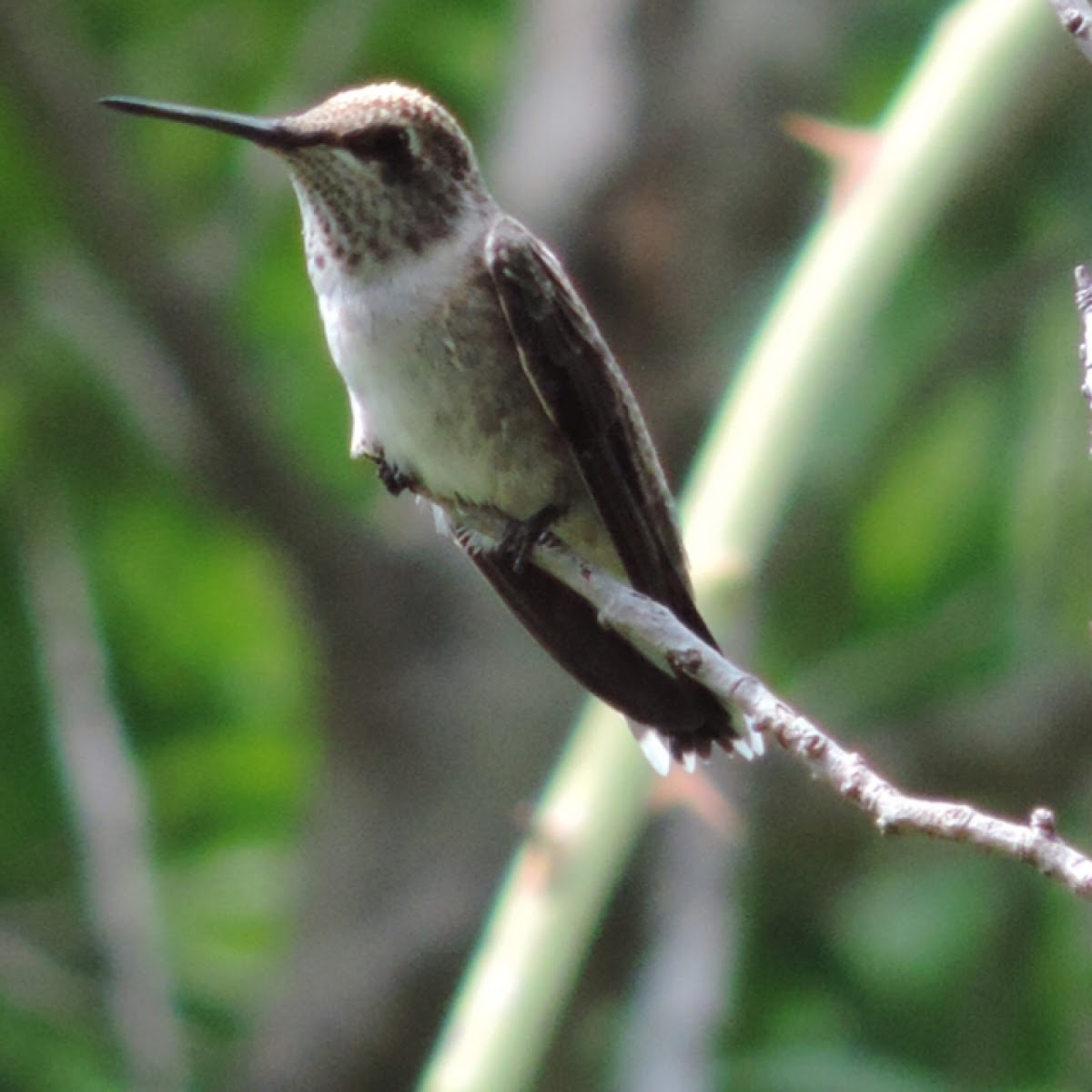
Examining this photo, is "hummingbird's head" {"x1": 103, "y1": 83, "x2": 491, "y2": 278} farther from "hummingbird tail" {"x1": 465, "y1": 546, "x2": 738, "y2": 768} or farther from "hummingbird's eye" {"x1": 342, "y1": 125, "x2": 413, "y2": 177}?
"hummingbird tail" {"x1": 465, "y1": 546, "x2": 738, "y2": 768}

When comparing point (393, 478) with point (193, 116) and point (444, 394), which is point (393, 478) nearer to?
point (444, 394)

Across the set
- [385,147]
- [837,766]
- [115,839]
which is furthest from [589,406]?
[115,839]

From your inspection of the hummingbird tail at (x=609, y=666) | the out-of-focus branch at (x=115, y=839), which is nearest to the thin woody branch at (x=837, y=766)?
the hummingbird tail at (x=609, y=666)

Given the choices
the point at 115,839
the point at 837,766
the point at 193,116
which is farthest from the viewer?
the point at 115,839

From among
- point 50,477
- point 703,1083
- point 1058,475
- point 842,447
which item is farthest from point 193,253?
point 703,1083

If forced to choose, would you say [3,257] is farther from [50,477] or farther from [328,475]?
[328,475]
